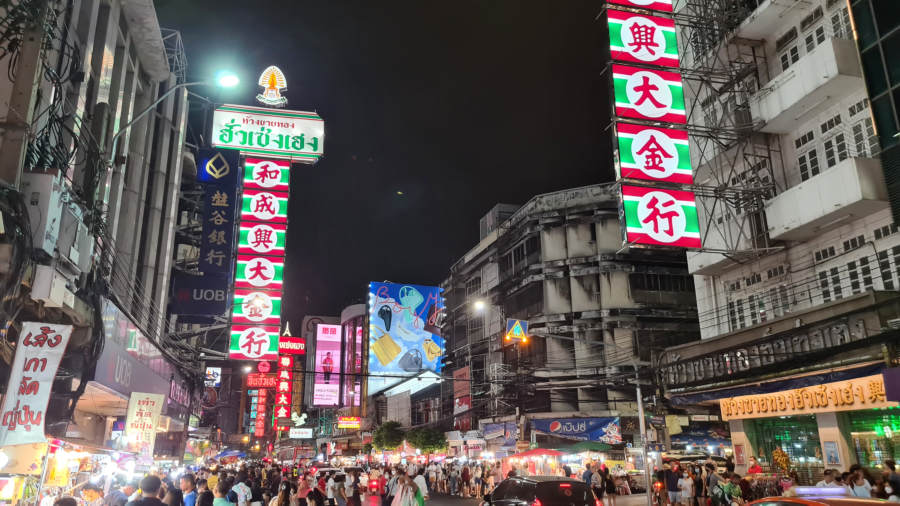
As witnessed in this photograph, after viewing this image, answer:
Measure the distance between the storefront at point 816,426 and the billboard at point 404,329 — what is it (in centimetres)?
5969

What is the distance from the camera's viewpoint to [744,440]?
76.4ft

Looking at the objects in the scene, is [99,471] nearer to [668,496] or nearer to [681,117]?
[668,496]

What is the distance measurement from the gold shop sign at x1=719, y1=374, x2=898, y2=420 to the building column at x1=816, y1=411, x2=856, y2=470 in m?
0.69

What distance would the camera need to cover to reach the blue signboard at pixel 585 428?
35688 millimetres

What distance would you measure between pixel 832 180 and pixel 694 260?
7576 millimetres

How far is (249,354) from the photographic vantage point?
26.9 m

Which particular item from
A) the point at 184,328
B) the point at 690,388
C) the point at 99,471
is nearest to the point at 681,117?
the point at 690,388

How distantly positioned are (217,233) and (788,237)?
2467 cm

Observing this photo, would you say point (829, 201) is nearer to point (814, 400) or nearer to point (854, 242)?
point (854, 242)

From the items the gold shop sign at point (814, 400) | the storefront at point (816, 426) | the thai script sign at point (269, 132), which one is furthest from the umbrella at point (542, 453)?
the thai script sign at point (269, 132)

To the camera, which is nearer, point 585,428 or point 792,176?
point 792,176

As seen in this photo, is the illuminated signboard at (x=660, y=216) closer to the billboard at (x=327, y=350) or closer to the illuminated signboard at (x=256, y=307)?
the illuminated signboard at (x=256, y=307)

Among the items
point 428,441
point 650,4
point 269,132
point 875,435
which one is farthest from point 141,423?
point 428,441

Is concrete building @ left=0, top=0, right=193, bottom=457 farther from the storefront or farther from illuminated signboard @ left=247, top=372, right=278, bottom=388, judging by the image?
illuminated signboard @ left=247, top=372, right=278, bottom=388
